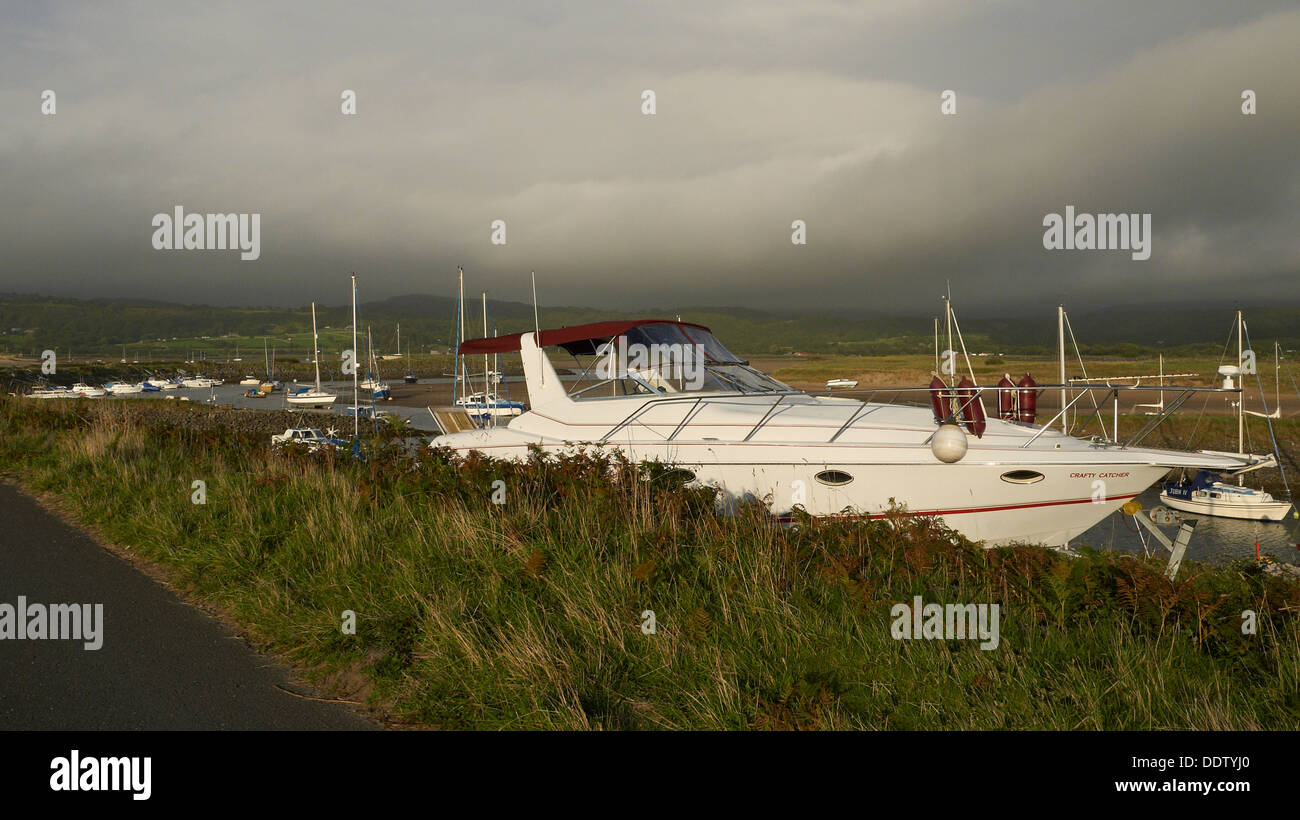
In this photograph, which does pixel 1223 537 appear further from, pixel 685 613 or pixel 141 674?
pixel 141 674

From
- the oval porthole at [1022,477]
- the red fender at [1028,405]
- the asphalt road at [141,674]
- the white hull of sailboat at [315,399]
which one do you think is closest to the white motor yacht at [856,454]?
the oval porthole at [1022,477]

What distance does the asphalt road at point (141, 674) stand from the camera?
4.05 metres

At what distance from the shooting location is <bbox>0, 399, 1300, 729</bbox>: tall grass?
3.64 meters

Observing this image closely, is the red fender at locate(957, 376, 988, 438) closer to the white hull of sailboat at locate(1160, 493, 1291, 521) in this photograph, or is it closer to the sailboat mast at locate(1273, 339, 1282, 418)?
the white hull of sailboat at locate(1160, 493, 1291, 521)

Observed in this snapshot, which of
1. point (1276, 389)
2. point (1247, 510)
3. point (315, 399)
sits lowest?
point (1247, 510)

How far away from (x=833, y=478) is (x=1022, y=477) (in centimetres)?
202

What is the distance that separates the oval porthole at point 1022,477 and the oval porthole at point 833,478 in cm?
167

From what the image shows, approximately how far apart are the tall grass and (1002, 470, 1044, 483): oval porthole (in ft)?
9.37

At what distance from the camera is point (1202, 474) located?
30.8m

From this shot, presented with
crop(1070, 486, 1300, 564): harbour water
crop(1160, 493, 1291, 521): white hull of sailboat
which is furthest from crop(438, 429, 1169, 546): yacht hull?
crop(1160, 493, 1291, 521): white hull of sailboat

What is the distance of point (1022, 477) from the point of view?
28.0ft

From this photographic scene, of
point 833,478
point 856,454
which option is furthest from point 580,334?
point 856,454
